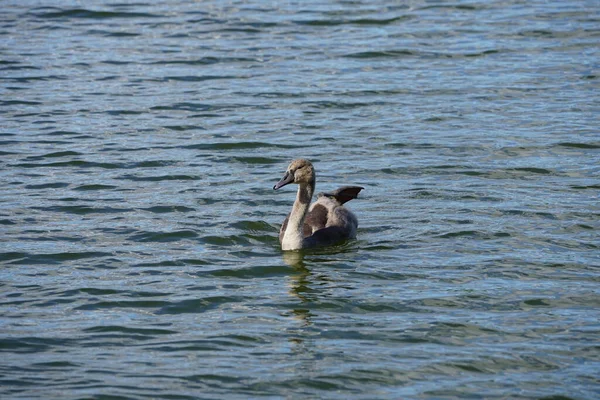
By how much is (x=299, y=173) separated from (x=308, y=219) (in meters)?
0.66

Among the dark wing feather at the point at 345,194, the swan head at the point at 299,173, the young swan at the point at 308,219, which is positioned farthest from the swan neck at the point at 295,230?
the dark wing feather at the point at 345,194

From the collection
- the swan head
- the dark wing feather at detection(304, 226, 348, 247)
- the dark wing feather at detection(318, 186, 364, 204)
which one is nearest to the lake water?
the dark wing feather at detection(304, 226, 348, 247)

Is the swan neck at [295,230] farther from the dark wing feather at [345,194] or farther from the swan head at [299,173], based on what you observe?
the dark wing feather at [345,194]

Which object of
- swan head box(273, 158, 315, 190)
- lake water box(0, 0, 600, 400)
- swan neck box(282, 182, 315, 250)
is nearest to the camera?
lake water box(0, 0, 600, 400)

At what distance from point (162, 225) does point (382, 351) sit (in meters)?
4.39

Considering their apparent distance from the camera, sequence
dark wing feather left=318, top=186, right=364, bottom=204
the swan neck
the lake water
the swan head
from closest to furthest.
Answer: the lake water < the swan neck < the swan head < dark wing feather left=318, top=186, right=364, bottom=204

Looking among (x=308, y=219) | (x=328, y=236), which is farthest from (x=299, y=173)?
(x=328, y=236)

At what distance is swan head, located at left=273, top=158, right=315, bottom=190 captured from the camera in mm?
12875

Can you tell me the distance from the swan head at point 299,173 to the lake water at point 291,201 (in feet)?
2.53

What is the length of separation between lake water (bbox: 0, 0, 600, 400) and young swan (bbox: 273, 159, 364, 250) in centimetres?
18

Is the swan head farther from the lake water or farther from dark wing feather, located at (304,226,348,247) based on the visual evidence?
the lake water

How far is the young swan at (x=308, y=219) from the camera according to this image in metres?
12.7

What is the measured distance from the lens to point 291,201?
14719mm

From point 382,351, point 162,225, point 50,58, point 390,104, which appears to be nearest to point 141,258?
point 162,225
